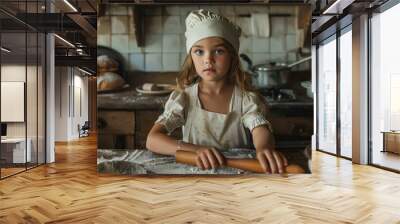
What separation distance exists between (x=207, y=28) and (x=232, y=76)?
2.52 ft

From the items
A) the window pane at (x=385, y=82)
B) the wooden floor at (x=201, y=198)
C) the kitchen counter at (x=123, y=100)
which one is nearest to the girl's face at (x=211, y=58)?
the kitchen counter at (x=123, y=100)

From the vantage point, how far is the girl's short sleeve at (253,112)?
18.5ft

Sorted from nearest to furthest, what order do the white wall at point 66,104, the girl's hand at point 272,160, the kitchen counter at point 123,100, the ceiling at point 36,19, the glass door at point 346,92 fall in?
the girl's hand at point 272,160 → the kitchen counter at point 123,100 → the ceiling at point 36,19 → the glass door at point 346,92 → the white wall at point 66,104

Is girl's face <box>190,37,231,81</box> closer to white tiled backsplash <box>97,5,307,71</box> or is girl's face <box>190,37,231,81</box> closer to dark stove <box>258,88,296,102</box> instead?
white tiled backsplash <box>97,5,307,71</box>

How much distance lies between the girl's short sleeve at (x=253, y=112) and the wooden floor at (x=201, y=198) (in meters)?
0.95

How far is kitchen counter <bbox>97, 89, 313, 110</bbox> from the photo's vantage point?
5824 millimetres

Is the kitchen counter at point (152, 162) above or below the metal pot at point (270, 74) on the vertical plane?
below

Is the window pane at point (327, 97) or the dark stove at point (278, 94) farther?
the window pane at point (327, 97)

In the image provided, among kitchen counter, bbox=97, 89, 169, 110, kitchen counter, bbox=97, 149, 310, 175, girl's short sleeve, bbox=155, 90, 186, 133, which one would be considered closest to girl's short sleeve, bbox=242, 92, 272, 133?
kitchen counter, bbox=97, 149, 310, 175

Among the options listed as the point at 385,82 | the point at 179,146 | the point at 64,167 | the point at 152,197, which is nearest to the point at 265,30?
the point at 179,146

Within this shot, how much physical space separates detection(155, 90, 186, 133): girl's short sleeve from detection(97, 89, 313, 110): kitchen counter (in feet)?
0.31

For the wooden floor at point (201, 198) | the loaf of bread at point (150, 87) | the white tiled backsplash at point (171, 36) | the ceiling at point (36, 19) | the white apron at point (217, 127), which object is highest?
the ceiling at point (36, 19)

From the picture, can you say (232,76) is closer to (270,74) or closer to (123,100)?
(270,74)

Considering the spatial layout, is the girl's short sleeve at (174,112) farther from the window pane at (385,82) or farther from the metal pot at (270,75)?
the window pane at (385,82)
